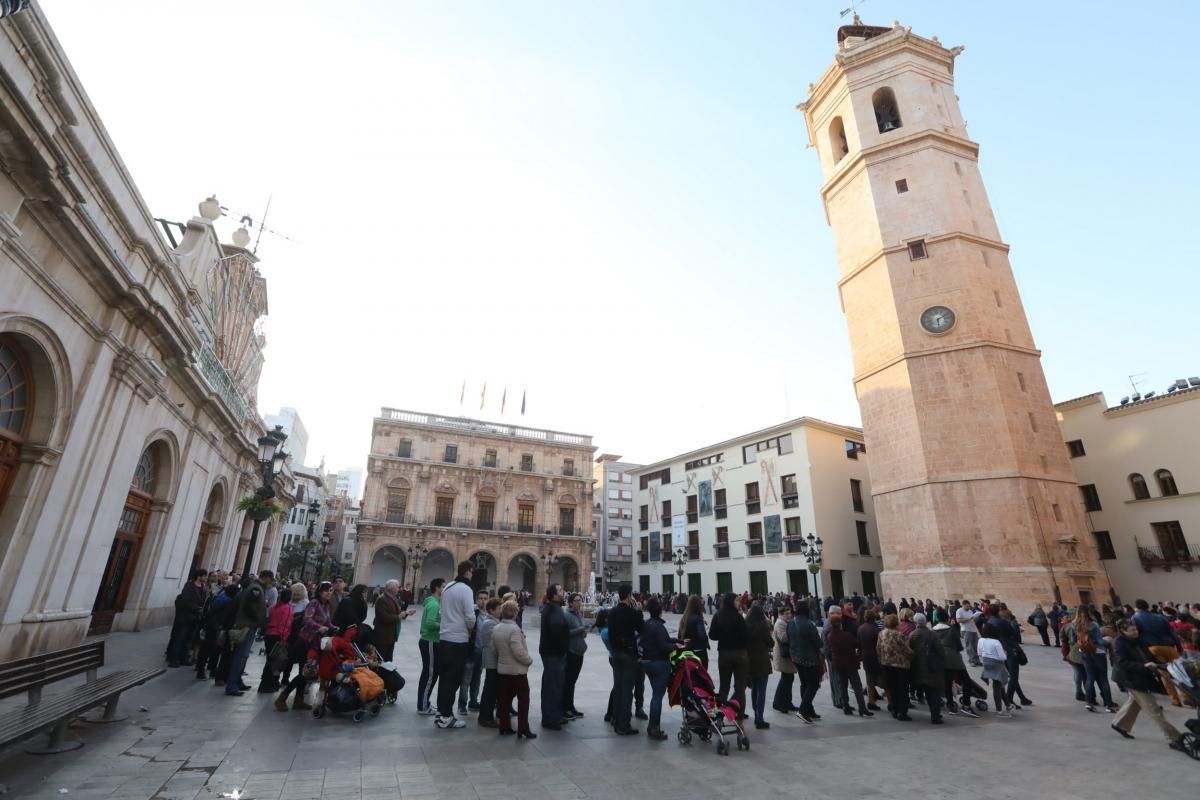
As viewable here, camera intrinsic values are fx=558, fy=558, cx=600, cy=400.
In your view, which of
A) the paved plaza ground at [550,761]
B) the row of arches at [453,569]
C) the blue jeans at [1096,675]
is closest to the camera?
the paved plaza ground at [550,761]

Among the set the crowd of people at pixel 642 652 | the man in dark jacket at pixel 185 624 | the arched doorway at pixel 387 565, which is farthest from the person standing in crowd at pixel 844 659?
the arched doorway at pixel 387 565

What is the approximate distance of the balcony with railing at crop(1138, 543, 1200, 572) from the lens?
2012 cm

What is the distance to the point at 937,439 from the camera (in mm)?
20828

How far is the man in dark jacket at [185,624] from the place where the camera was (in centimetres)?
862

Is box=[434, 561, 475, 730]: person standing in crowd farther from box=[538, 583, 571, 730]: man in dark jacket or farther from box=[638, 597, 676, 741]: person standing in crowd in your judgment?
box=[638, 597, 676, 741]: person standing in crowd

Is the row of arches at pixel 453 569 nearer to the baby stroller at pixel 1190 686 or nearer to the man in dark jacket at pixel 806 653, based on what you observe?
the man in dark jacket at pixel 806 653

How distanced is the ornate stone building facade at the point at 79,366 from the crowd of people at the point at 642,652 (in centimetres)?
204

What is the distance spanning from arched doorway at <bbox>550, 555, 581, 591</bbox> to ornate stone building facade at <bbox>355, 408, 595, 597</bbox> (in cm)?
7

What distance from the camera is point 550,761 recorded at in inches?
193

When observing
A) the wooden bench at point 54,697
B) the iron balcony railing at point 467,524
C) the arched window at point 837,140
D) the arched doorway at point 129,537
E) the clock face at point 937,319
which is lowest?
the wooden bench at point 54,697

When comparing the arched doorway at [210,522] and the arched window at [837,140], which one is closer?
the arched doorway at [210,522]

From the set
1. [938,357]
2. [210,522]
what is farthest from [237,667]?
[938,357]

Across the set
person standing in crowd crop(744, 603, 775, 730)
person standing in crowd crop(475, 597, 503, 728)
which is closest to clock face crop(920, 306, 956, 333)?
person standing in crowd crop(744, 603, 775, 730)

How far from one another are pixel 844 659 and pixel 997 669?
7.25 feet
